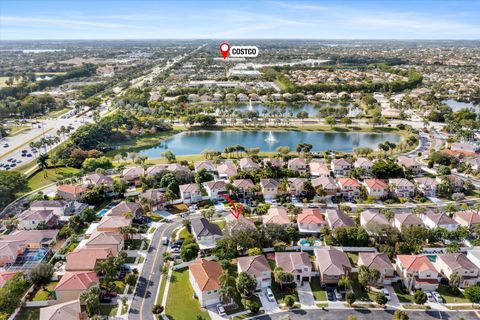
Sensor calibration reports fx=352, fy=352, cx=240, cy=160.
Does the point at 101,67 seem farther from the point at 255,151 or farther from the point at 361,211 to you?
the point at 361,211

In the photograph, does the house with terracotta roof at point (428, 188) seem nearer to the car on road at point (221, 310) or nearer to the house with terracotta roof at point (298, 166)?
the house with terracotta roof at point (298, 166)

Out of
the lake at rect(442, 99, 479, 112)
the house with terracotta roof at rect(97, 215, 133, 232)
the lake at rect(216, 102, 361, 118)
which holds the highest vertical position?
the lake at rect(442, 99, 479, 112)

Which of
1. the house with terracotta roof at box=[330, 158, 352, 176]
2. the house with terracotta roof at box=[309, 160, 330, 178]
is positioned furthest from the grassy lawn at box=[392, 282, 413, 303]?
the house with terracotta roof at box=[330, 158, 352, 176]

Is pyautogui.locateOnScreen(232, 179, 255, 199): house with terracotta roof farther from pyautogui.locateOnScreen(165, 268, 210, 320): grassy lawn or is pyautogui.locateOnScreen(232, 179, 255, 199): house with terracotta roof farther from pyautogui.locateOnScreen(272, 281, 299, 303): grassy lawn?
pyautogui.locateOnScreen(272, 281, 299, 303): grassy lawn

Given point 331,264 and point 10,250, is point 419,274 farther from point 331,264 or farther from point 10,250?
point 10,250

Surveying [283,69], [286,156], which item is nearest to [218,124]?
[286,156]

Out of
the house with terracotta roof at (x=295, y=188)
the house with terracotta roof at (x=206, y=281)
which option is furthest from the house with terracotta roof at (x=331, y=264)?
the house with terracotta roof at (x=295, y=188)
